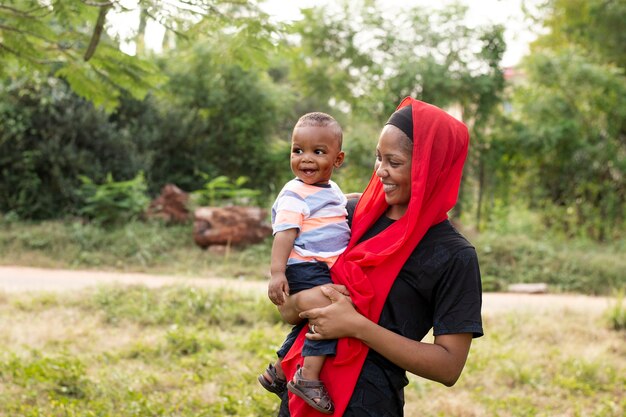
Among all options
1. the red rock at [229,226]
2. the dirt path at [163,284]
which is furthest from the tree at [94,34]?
the red rock at [229,226]

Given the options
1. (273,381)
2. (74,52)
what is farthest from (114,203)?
(273,381)

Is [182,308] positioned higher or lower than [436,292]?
lower

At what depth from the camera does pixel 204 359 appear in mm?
5699

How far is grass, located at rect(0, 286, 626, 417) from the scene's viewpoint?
484 cm

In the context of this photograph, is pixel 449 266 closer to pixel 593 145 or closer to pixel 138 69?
pixel 138 69

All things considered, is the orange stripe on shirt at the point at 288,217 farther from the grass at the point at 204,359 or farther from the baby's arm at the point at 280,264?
the grass at the point at 204,359

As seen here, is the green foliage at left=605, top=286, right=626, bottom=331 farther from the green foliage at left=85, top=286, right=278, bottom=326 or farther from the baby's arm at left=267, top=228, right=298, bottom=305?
the baby's arm at left=267, top=228, right=298, bottom=305

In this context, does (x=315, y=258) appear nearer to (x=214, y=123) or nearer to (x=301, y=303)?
(x=301, y=303)

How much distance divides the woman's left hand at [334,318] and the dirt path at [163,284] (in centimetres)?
556

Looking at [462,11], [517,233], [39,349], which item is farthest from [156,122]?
[39,349]

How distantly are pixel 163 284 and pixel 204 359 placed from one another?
90.4 inches

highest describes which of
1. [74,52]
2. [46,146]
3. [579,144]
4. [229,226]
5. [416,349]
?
[74,52]

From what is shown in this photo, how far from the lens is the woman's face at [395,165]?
2172 millimetres

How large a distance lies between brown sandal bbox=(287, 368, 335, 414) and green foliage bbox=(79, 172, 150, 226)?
9559 mm
